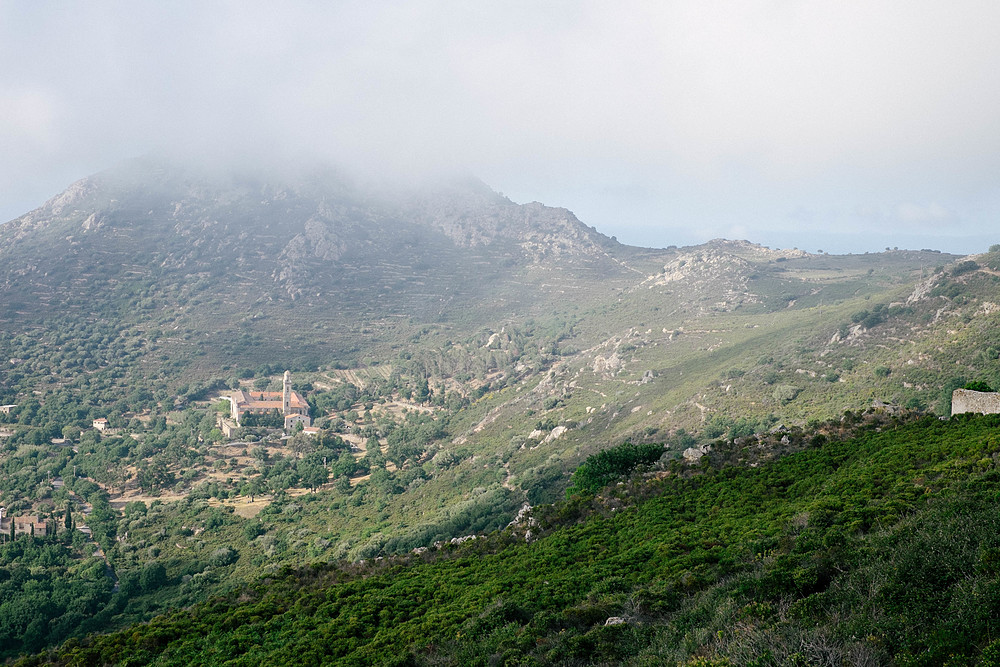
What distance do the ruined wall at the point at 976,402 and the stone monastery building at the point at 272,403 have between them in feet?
266

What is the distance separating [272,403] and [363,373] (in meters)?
25.3

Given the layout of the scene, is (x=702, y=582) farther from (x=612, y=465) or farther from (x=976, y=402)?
A: (x=612, y=465)

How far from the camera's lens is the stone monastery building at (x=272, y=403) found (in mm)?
87188

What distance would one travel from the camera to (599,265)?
168125 mm

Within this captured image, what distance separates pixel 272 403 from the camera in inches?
3590

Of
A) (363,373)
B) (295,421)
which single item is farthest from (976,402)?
(363,373)

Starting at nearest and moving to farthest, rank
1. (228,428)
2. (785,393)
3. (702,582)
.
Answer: (702,582) < (785,393) < (228,428)

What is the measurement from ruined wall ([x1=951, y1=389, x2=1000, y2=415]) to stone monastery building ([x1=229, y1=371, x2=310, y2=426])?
81.0 meters

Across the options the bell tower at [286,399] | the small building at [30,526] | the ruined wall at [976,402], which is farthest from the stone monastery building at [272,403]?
the ruined wall at [976,402]

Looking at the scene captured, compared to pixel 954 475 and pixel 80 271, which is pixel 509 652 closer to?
pixel 954 475

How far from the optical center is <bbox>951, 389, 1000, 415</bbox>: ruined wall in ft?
70.6

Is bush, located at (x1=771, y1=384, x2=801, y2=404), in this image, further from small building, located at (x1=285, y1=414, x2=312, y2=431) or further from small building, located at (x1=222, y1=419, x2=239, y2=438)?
small building, located at (x1=222, y1=419, x2=239, y2=438)

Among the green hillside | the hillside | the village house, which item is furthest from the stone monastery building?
the green hillside

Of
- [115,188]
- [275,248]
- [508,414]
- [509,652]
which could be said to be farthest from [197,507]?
[115,188]
